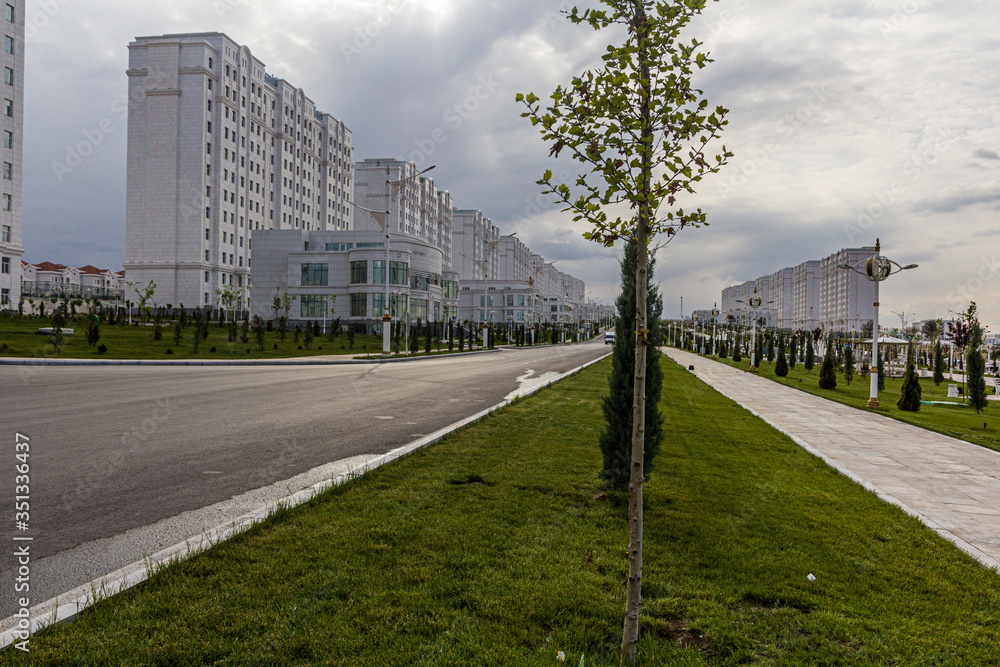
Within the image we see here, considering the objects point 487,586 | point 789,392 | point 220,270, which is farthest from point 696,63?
point 220,270

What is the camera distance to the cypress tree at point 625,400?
606cm

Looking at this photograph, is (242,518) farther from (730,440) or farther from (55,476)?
(730,440)

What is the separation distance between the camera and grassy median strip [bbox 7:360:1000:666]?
120 inches

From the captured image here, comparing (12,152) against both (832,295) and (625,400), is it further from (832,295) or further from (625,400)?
(832,295)

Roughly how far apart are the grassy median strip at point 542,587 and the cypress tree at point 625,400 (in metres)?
0.39

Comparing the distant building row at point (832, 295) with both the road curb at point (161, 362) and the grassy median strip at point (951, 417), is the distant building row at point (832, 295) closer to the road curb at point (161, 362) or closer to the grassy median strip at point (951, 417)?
the grassy median strip at point (951, 417)

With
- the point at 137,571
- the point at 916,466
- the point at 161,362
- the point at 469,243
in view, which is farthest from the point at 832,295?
the point at 137,571

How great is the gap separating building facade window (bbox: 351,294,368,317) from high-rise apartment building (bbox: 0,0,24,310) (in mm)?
32986

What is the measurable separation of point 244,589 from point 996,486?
353 inches

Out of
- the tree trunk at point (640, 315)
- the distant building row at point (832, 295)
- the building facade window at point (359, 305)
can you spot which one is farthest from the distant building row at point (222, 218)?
the distant building row at point (832, 295)

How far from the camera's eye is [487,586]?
3.74m

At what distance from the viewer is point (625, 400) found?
611cm

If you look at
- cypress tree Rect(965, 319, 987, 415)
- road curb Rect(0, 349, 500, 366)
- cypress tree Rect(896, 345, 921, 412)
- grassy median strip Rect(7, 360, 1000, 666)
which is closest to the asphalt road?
grassy median strip Rect(7, 360, 1000, 666)

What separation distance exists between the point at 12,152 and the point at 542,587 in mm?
69919
